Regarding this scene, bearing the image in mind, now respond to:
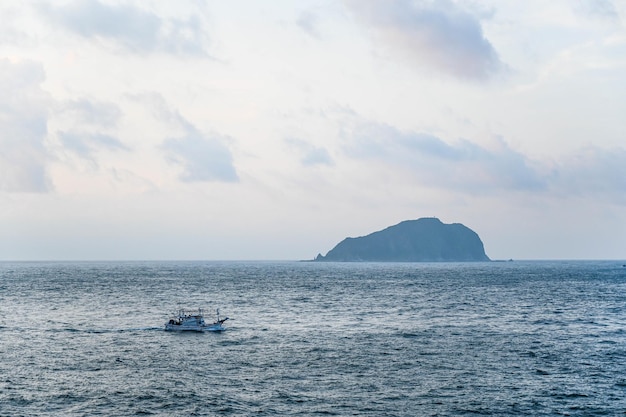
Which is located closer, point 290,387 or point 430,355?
point 290,387

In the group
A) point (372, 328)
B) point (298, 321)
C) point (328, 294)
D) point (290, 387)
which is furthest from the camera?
point (328, 294)

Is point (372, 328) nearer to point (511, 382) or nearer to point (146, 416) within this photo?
point (511, 382)

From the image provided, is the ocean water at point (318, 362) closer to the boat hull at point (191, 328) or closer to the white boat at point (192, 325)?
the boat hull at point (191, 328)

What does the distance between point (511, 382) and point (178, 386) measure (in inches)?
1213

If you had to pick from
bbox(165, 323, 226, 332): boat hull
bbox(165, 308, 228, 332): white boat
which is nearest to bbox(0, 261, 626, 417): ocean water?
bbox(165, 323, 226, 332): boat hull

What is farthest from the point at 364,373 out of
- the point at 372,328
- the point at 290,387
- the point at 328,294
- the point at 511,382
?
the point at 328,294

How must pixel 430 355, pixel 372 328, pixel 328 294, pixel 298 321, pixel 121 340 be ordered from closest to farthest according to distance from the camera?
pixel 430 355 < pixel 121 340 < pixel 372 328 < pixel 298 321 < pixel 328 294

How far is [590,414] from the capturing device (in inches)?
1898

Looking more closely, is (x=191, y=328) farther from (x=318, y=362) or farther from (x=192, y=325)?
(x=318, y=362)

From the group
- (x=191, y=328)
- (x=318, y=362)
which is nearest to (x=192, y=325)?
(x=191, y=328)

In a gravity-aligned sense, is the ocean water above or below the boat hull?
below

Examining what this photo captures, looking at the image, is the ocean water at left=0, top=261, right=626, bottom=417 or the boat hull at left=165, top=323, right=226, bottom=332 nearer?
the ocean water at left=0, top=261, right=626, bottom=417

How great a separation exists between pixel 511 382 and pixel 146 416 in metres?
33.0

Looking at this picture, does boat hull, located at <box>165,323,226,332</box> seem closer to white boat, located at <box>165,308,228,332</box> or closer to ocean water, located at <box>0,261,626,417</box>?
white boat, located at <box>165,308,228,332</box>
